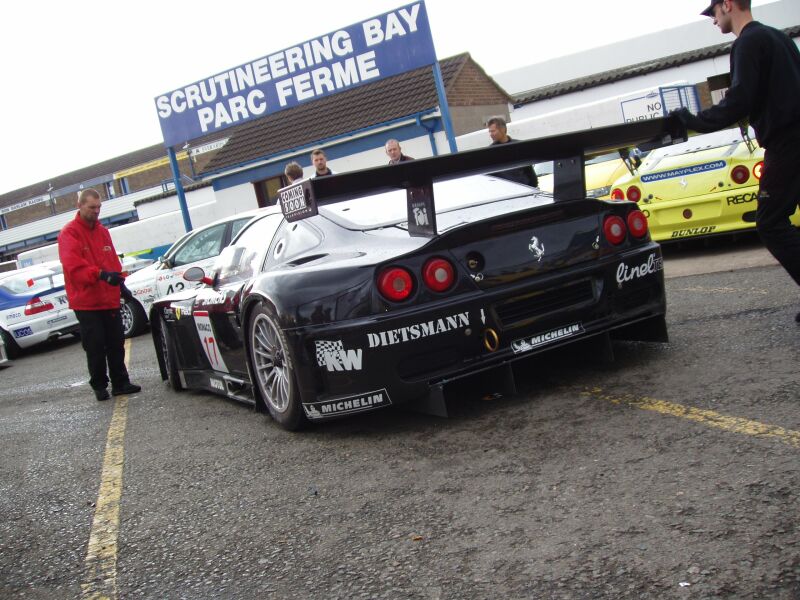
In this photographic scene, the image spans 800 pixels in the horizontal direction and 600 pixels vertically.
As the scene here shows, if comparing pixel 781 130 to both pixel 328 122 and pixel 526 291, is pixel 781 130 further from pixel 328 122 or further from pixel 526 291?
pixel 328 122

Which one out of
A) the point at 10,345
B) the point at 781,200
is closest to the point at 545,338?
the point at 781,200

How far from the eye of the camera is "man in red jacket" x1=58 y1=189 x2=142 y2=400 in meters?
7.03

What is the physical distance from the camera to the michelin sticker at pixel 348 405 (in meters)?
4.14

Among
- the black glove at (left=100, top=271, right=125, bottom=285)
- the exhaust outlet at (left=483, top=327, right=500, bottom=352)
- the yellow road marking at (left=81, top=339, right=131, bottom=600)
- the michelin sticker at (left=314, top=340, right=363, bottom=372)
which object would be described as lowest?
the yellow road marking at (left=81, top=339, right=131, bottom=600)

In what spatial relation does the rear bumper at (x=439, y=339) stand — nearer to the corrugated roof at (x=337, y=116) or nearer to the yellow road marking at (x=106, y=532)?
the yellow road marking at (x=106, y=532)

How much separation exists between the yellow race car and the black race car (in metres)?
4.19

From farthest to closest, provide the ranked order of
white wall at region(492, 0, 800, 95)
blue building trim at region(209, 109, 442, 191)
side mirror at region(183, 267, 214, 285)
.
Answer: white wall at region(492, 0, 800, 95), blue building trim at region(209, 109, 442, 191), side mirror at region(183, 267, 214, 285)

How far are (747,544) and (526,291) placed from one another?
6.57 feet

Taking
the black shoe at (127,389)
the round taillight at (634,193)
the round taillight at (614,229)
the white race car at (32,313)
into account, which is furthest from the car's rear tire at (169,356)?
the white race car at (32,313)

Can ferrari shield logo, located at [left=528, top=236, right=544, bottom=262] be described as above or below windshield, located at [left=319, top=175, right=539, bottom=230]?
below

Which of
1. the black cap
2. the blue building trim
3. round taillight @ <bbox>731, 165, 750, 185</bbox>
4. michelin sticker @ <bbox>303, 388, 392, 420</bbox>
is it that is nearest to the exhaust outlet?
michelin sticker @ <bbox>303, 388, 392, 420</bbox>

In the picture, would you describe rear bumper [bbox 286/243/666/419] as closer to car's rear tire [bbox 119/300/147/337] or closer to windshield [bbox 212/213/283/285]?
windshield [bbox 212/213/283/285]

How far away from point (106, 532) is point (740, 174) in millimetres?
6970

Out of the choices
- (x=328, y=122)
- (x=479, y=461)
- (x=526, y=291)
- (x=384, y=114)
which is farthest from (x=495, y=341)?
(x=328, y=122)
